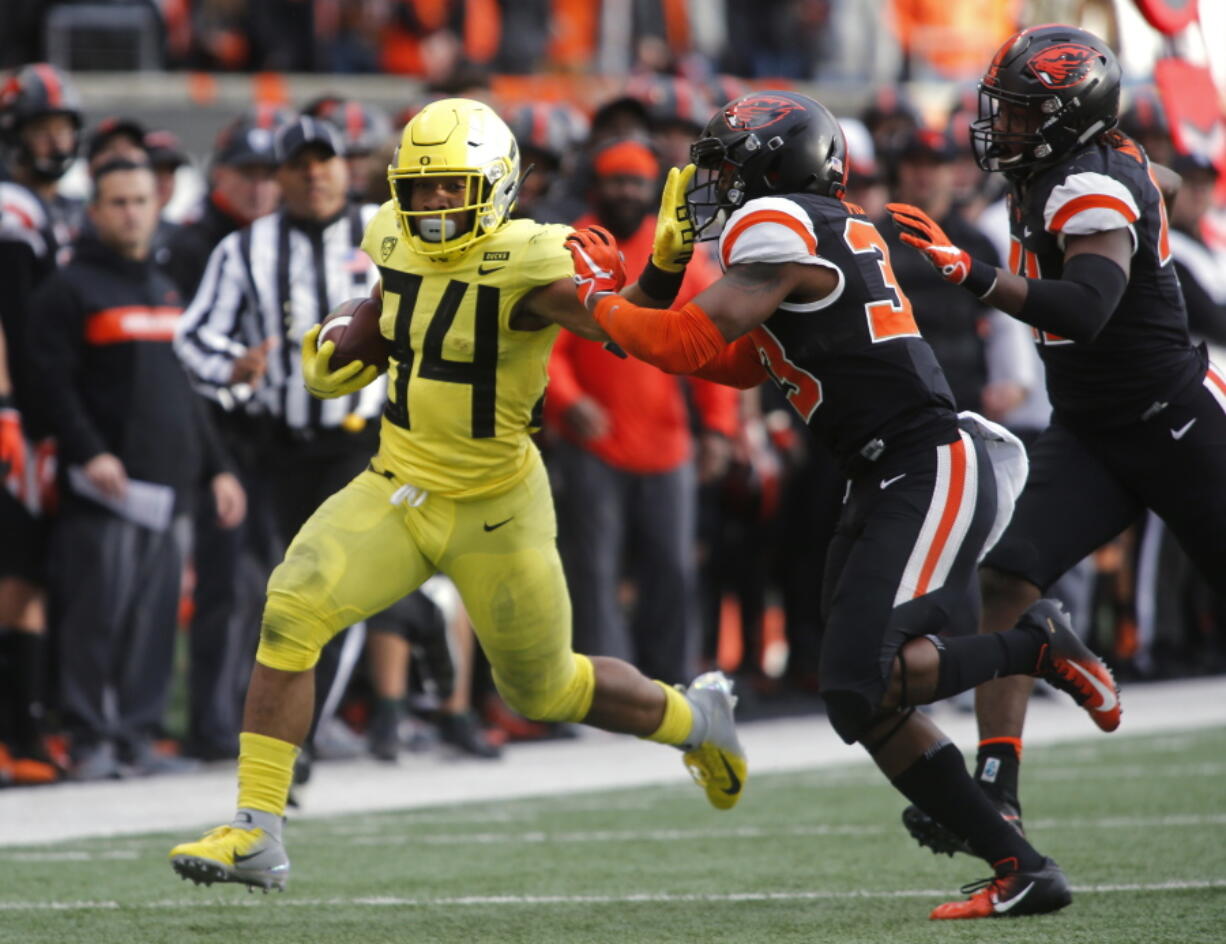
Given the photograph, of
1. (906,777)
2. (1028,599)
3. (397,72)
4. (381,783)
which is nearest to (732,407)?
(381,783)

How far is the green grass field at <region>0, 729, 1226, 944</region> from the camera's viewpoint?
4.75 metres

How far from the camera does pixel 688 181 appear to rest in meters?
4.94

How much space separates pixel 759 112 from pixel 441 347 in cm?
102

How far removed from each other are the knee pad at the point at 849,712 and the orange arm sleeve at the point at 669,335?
30.7 inches

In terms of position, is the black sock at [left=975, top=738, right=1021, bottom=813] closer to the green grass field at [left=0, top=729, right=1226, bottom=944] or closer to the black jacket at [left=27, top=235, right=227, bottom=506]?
the green grass field at [left=0, top=729, right=1226, bottom=944]

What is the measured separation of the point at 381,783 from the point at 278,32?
10202 mm

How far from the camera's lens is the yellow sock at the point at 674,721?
573cm

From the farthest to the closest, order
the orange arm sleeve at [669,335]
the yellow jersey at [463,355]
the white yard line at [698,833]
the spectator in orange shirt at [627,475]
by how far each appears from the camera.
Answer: the spectator in orange shirt at [627,475], the white yard line at [698,833], the yellow jersey at [463,355], the orange arm sleeve at [669,335]

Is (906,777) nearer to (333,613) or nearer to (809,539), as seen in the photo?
(333,613)

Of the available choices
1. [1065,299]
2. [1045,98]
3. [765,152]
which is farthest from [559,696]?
[1045,98]

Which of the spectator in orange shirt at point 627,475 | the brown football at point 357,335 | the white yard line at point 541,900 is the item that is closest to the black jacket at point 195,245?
the spectator in orange shirt at point 627,475

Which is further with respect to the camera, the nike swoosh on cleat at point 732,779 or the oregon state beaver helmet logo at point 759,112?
the nike swoosh on cleat at point 732,779

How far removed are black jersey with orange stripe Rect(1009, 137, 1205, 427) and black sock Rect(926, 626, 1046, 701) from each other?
2.44 feet

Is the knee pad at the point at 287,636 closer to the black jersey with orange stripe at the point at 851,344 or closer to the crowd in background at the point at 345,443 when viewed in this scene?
the black jersey with orange stripe at the point at 851,344
